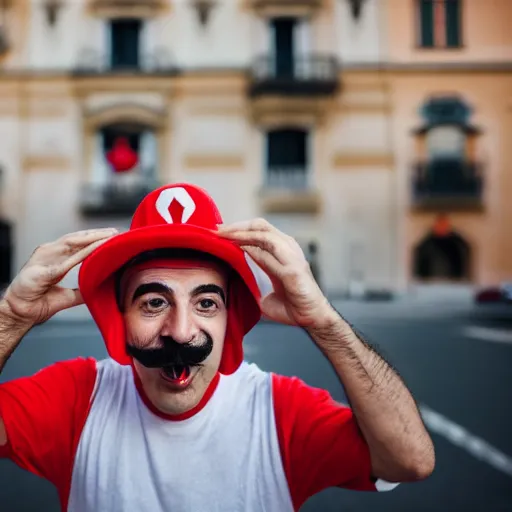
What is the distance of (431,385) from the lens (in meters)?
3.18

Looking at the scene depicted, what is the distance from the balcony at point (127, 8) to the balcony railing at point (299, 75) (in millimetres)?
1446

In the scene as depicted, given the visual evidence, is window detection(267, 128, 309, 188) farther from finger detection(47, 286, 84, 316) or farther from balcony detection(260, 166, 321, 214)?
finger detection(47, 286, 84, 316)

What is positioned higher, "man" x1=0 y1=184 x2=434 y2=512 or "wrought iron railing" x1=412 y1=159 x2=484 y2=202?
"wrought iron railing" x1=412 y1=159 x2=484 y2=202

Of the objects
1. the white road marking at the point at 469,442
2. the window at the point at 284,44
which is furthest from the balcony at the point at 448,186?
the white road marking at the point at 469,442

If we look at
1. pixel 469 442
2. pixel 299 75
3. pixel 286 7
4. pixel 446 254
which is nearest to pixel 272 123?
pixel 299 75

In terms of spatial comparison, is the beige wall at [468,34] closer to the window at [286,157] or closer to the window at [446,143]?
the window at [446,143]

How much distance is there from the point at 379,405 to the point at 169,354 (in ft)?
0.75

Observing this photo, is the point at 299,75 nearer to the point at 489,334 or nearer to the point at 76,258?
the point at 489,334

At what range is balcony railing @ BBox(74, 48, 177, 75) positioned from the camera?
7.08m

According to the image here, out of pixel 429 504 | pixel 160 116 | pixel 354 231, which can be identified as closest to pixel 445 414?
pixel 429 504

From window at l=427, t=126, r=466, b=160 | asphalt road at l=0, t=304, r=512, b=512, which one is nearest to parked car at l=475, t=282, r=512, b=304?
asphalt road at l=0, t=304, r=512, b=512

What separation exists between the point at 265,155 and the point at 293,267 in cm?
681

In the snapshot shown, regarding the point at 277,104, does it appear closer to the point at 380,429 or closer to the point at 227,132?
the point at 227,132

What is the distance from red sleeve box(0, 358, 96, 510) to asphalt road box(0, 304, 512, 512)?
397mm
